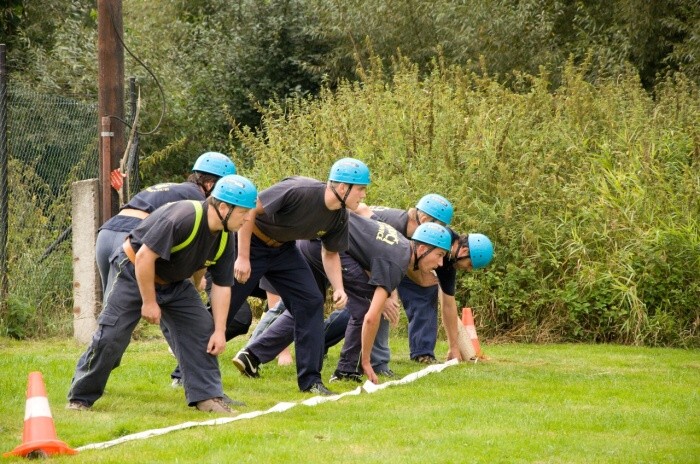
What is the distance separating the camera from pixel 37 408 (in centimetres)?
662

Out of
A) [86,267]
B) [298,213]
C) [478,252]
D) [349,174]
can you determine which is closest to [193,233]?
[298,213]

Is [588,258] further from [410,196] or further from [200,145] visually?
[200,145]

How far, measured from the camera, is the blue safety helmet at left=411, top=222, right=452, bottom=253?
9.76 meters

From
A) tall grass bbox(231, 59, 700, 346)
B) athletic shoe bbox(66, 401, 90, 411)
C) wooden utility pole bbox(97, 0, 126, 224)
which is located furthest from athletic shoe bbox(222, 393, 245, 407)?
tall grass bbox(231, 59, 700, 346)

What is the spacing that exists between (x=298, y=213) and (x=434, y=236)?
4.22ft

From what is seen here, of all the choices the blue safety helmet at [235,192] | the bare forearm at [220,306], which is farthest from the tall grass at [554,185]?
the blue safety helmet at [235,192]

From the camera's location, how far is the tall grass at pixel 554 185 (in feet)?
42.6

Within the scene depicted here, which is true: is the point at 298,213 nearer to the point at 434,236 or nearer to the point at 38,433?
the point at 434,236

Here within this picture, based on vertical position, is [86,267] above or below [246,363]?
above

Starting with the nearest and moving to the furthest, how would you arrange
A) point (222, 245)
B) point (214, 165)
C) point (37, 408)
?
point (37, 408) < point (222, 245) < point (214, 165)

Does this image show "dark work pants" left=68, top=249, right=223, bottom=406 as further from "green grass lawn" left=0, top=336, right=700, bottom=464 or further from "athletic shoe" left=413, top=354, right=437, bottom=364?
"athletic shoe" left=413, top=354, right=437, bottom=364

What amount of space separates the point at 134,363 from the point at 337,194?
9.45 feet

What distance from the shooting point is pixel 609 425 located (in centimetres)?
780

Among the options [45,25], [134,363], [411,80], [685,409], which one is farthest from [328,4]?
[685,409]
